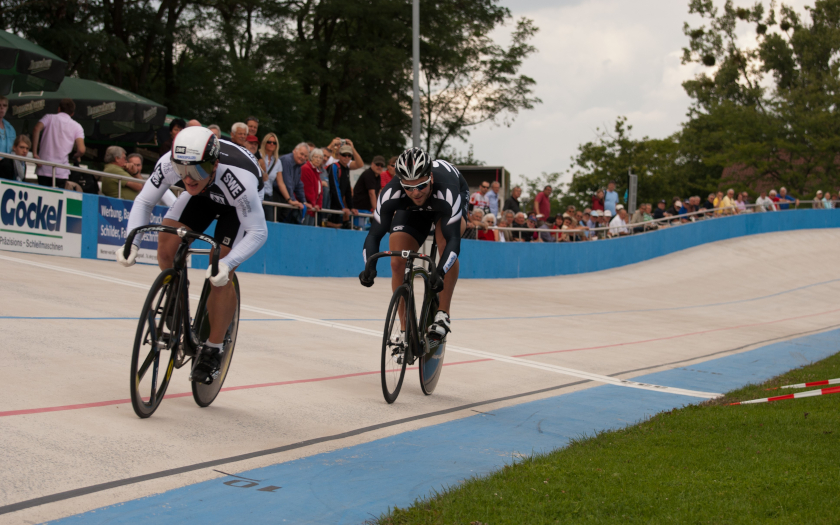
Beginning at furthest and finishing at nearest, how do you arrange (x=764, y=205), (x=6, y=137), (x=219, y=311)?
(x=764, y=205) < (x=6, y=137) < (x=219, y=311)

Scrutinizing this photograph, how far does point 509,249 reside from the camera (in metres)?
20.2

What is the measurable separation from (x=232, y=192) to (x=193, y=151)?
42cm

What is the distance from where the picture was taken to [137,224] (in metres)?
4.45

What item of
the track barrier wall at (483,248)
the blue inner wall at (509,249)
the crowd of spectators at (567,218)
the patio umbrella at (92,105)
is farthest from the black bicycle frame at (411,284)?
the patio umbrella at (92,105)

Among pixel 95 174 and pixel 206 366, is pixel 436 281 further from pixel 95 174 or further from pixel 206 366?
pixel 95 174

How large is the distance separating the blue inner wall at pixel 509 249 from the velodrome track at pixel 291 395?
0.94 meters

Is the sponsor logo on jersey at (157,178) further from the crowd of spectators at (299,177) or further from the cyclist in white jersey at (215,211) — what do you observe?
the crowd of spectators at (299,177)

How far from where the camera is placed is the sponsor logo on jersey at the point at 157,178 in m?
4.48

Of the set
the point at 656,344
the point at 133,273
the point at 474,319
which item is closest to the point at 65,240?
the point at 133,273

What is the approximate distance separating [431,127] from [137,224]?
124ft

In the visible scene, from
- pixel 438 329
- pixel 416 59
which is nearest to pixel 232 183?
pixel 438 329

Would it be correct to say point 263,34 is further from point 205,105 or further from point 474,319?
point 474,319

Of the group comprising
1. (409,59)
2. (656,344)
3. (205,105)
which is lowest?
(656,344)

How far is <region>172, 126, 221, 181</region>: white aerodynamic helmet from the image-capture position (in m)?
4.08
